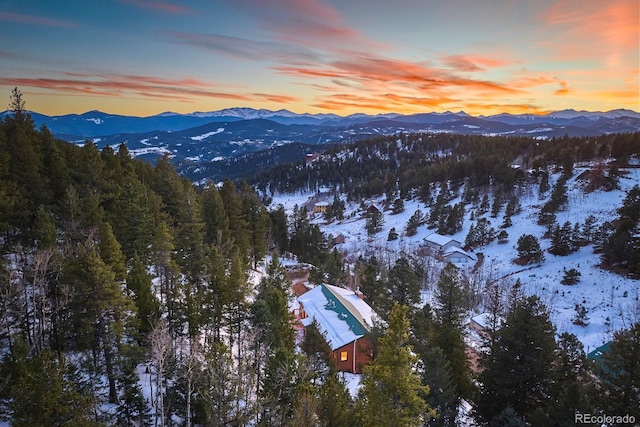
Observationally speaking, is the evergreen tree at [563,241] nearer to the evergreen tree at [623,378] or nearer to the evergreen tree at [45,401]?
the evergreen tree at [623,378]

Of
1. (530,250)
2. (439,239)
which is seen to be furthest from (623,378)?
(439,239)

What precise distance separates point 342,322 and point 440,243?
52.5 m

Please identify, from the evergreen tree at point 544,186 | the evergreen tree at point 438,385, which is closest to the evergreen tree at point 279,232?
the evergreen tree at point 438,385

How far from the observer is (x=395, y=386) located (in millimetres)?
12680

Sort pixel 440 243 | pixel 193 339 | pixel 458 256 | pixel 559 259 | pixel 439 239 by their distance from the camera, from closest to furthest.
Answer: pixel 193 339 → pixel 559 259 → pixel 458 256 → pixel 440 243 → pixel 439 239

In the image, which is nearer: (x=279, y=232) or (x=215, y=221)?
(x=215, y=221)

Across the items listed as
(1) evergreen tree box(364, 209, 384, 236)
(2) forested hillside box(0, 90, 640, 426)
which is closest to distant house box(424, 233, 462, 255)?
(1) evergreen tree box(364, 209, 384, 236)

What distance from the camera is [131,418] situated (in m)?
17.3

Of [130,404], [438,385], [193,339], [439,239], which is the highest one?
[438,385]

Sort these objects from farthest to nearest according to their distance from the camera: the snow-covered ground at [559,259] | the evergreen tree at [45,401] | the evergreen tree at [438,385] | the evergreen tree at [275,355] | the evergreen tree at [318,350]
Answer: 1. the snow-covered ground at [559,259]
2. the evergreen tree at [318,350]
3. the evergreen tree at [438,385]
4. the evergreen tree at [275,355]
5. the evergreen tree at [45,401]

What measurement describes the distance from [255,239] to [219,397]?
34.4 m

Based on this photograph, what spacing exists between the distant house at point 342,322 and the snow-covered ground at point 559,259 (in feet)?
85.0

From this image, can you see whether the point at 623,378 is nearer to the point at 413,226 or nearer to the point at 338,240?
the point at 338,240

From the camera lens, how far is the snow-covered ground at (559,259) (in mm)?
45656
